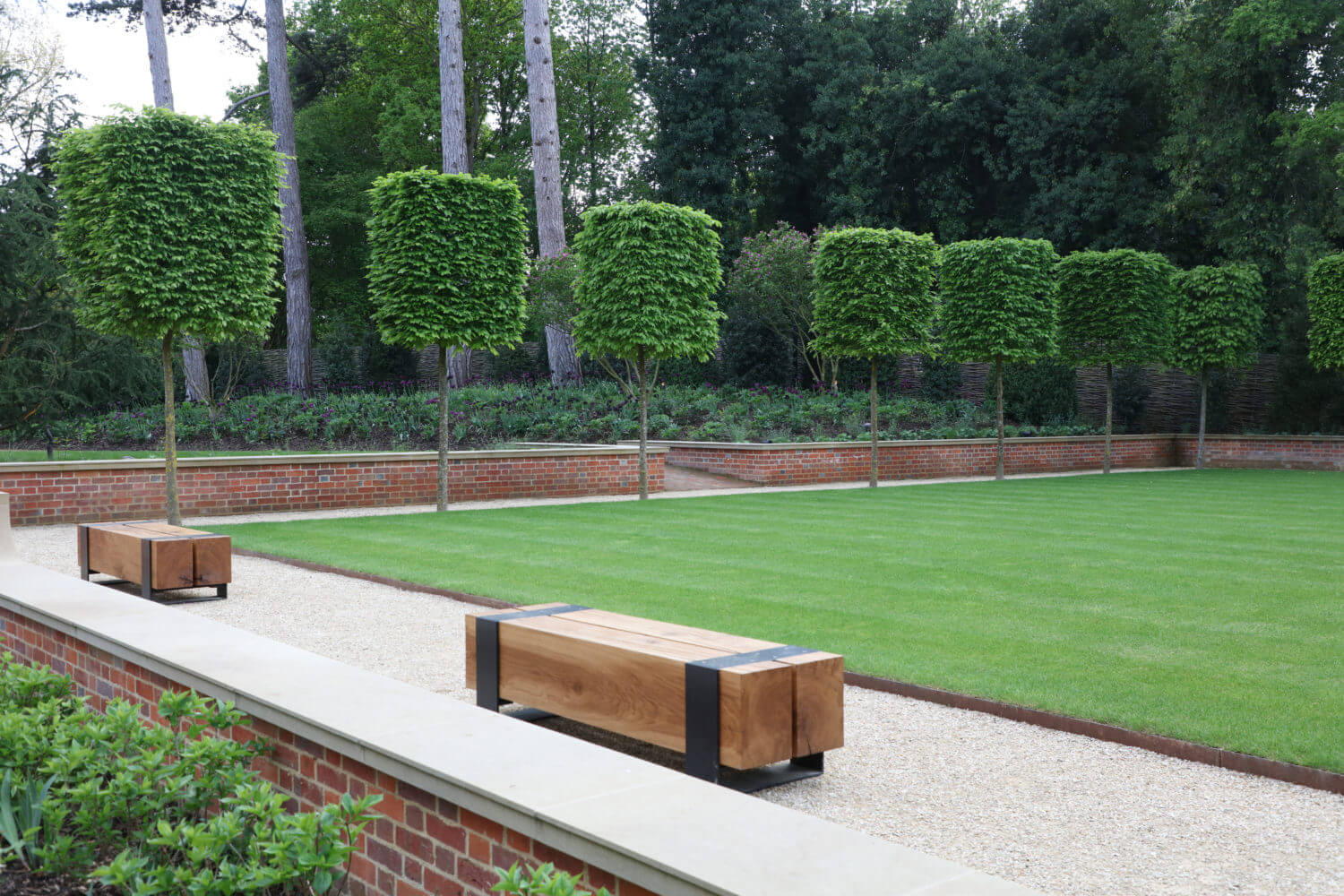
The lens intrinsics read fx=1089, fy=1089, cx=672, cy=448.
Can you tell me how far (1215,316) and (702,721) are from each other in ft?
79.0

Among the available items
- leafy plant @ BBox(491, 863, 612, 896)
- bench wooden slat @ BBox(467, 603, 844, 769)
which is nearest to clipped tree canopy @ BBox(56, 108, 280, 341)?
bench wooden slat @ BBox(467, 603, 844, 769)

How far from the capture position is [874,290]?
18.6 metres

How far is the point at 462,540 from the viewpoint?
35.7 feet

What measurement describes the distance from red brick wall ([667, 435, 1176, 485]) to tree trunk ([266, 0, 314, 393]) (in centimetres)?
1173

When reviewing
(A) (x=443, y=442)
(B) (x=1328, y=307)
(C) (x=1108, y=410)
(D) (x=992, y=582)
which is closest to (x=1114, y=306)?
(C) (x=1108, y=410)

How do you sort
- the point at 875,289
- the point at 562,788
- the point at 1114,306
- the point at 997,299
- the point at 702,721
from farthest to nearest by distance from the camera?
the point at 1114,306, the point at 997,299, the point at 875,289, the point at 702,721, the point at 562,788

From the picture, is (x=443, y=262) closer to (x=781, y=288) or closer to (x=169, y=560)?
(x=169, y=560)

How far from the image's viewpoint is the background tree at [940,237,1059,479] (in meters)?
20.4

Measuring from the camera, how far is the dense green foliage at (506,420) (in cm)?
2030

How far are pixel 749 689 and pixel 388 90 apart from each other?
34.9 meters

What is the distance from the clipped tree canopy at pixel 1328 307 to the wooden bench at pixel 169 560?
913 inches

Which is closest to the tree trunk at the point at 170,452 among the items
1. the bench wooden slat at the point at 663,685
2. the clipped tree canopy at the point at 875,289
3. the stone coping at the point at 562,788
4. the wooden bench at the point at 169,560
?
the wooden bench at the point at 169,560

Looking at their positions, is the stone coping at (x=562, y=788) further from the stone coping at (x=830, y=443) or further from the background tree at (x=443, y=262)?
the stone coping at (x=830, y=443)

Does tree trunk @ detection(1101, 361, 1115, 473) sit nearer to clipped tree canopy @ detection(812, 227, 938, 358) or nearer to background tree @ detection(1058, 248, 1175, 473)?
background tree @ detection(1058, 248, 1175, 473)
